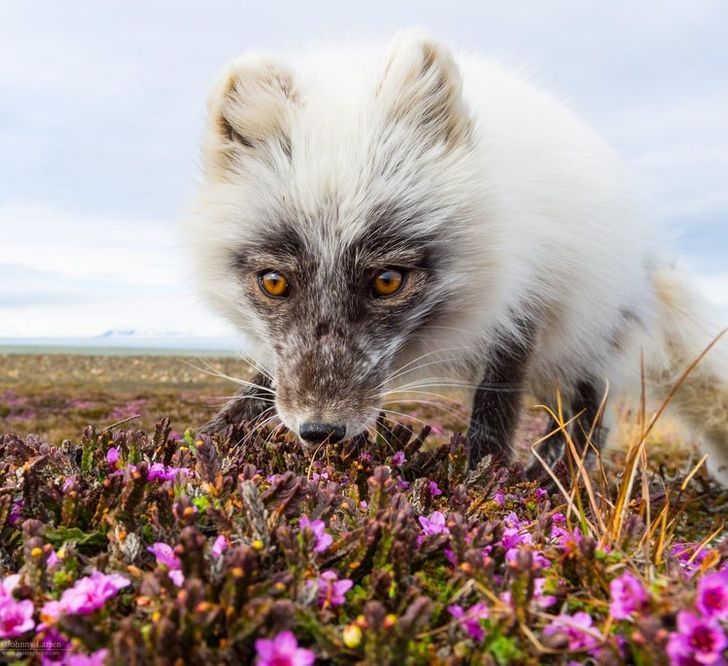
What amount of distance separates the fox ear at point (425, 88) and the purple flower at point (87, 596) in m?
2.63

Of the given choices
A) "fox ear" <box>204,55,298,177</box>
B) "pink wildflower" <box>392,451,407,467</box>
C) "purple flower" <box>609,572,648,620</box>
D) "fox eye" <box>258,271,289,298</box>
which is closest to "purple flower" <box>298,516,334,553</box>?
"purple flower" <box>609,572,648,620</box>

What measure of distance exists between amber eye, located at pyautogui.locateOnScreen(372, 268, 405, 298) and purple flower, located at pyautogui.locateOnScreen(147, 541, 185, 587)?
1.76m

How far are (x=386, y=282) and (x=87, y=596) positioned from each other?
206cm

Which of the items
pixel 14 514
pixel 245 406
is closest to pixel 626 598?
pixel 14 514

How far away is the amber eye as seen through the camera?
3242 mm

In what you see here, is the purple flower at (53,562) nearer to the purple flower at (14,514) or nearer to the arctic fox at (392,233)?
the purple flower at (14,514)

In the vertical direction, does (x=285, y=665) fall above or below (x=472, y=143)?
below

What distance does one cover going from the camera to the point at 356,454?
3428 mm

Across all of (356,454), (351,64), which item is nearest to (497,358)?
(356,454)

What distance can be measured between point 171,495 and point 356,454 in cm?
148

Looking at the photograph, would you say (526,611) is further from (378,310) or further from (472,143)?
(472,143)

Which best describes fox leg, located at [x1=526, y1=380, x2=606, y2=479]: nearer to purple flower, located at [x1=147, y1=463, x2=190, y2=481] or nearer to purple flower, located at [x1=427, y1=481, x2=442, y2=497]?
purple flower, located at [x1=427, y1=481, x2=442, y2=497]

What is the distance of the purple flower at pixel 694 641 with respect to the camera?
4.24 ft

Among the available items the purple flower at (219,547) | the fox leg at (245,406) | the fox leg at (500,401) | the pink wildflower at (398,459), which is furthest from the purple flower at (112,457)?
the fox leg at (500,401)
